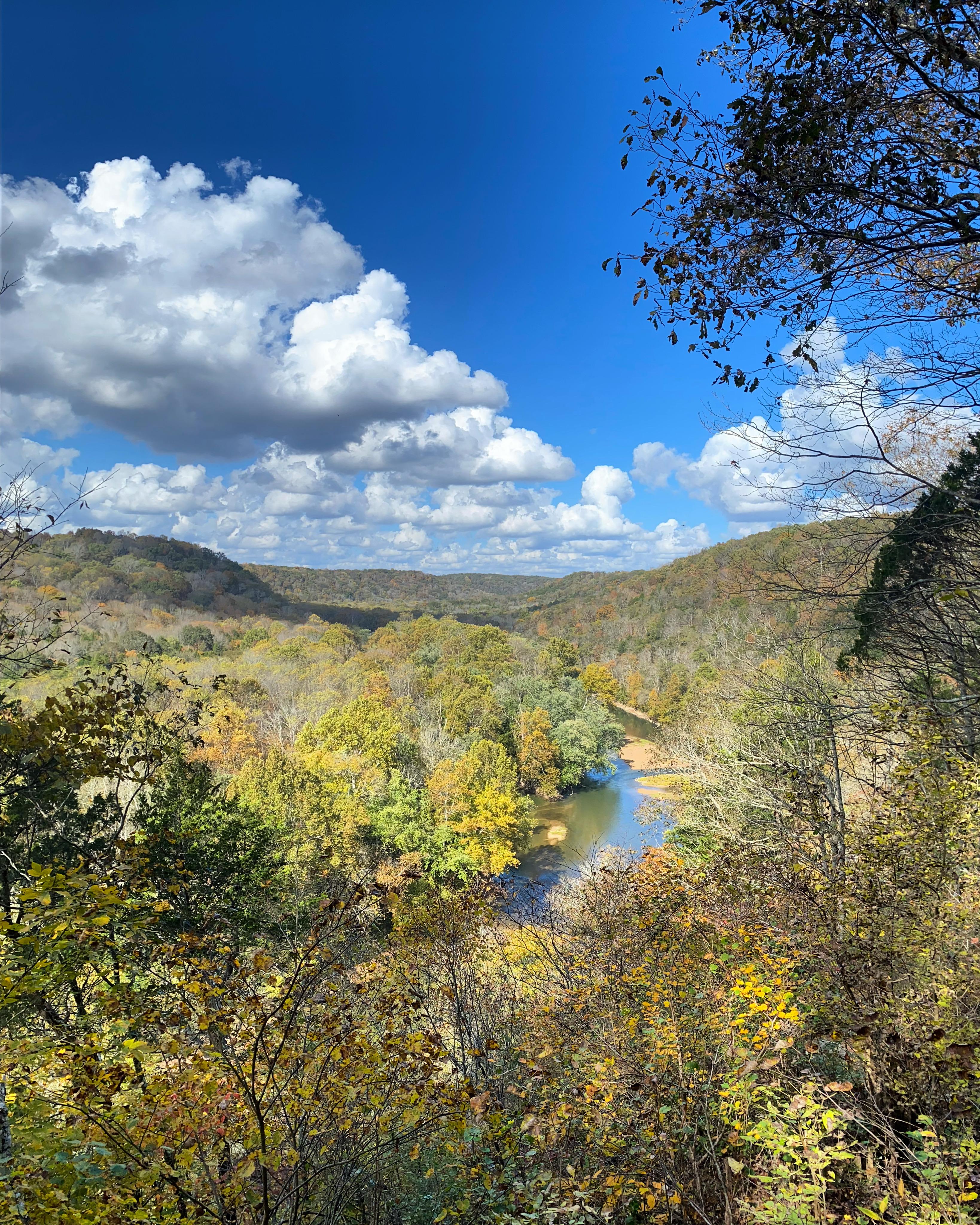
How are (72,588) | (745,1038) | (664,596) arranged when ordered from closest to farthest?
(745,1038) < (72,588) < (664,596)

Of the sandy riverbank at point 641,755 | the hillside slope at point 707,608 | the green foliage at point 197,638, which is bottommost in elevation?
the sandy riverbank at point 641,755

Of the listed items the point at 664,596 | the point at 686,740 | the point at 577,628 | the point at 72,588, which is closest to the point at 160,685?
the point at 686,740

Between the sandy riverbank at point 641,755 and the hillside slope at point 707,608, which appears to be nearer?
the hillside slope at point 707,608

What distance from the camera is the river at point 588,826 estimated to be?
25634 millimetres

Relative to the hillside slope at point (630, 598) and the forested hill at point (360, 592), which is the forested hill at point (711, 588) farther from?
the forested hill at point (360, 592)

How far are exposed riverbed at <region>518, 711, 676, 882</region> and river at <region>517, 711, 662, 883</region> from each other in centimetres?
4

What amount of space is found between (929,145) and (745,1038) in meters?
5.60

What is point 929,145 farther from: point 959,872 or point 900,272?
point 959,872

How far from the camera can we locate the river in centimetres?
2563

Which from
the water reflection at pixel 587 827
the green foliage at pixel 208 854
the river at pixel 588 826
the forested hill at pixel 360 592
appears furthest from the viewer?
the forested hill at pixel 360 592

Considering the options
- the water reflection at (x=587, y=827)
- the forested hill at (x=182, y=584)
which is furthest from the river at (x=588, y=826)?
the forested hill at (x=182, y=584)

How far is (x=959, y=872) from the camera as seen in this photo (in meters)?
5.79

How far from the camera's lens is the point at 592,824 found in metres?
31.8

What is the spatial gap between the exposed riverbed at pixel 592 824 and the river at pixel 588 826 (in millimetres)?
37
